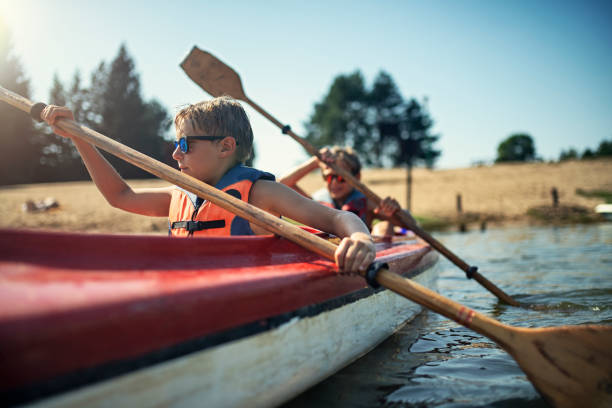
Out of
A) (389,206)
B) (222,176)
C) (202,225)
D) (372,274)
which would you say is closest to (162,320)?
(372,274)

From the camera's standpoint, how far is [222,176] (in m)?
2.37

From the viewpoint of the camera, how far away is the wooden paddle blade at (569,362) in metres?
1.67

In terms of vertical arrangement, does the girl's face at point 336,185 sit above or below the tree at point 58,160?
below

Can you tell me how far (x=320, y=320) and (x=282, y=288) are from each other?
0.33 m

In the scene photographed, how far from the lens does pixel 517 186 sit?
25.7 metres

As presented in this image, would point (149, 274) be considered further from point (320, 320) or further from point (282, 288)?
point (320, 320)

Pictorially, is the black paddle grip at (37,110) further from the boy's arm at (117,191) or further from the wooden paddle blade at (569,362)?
the wooden paddle blade at (569,362)

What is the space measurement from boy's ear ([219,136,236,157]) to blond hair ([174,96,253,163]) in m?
0.03

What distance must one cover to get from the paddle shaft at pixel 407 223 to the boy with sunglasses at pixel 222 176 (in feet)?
6.60

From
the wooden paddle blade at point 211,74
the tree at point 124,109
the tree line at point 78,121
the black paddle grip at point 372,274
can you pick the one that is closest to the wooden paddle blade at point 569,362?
the black paddle grip at point 372,274

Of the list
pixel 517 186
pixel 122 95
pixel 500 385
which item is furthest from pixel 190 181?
pixel 122 95

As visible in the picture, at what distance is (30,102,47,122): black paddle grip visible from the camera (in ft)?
8.17

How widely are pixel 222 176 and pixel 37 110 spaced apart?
1153 mm

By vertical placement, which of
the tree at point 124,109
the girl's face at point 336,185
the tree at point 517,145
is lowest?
the girl's face at point 336,185
